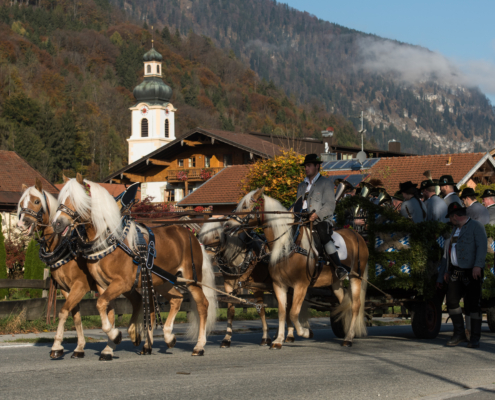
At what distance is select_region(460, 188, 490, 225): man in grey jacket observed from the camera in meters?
11.7

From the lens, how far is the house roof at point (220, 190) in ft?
156

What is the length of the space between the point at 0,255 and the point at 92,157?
253 ft

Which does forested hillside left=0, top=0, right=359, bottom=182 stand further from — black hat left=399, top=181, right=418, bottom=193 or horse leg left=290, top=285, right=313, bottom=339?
horse leg left=290, top=285, right=313, bottom=339

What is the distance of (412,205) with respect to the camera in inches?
500

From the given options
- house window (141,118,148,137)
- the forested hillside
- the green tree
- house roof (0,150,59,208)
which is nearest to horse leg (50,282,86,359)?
the green tree

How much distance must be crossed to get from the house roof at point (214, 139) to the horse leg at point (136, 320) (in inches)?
1495

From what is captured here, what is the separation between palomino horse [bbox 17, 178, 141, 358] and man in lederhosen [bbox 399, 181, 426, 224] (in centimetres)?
577

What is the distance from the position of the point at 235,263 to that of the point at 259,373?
11.3ft

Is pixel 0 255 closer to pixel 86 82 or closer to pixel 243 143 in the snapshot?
pixel 243 143

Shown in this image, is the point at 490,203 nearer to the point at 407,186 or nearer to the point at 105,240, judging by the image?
the point at 407,186

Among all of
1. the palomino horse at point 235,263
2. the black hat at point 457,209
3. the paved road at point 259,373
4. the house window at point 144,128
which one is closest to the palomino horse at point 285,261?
the palomino horse at point 235,263

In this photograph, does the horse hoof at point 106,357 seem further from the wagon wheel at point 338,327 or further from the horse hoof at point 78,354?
the wagon wheel at point 338,327

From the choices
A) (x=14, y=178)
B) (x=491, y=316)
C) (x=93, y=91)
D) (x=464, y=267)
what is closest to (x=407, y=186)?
(x=464, y=267)

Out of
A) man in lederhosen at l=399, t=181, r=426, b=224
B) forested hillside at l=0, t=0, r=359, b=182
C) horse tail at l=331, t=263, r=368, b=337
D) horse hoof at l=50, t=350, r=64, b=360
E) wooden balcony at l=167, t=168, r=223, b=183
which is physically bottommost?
horse hoof at l=50, t=350, r=64, b=360
